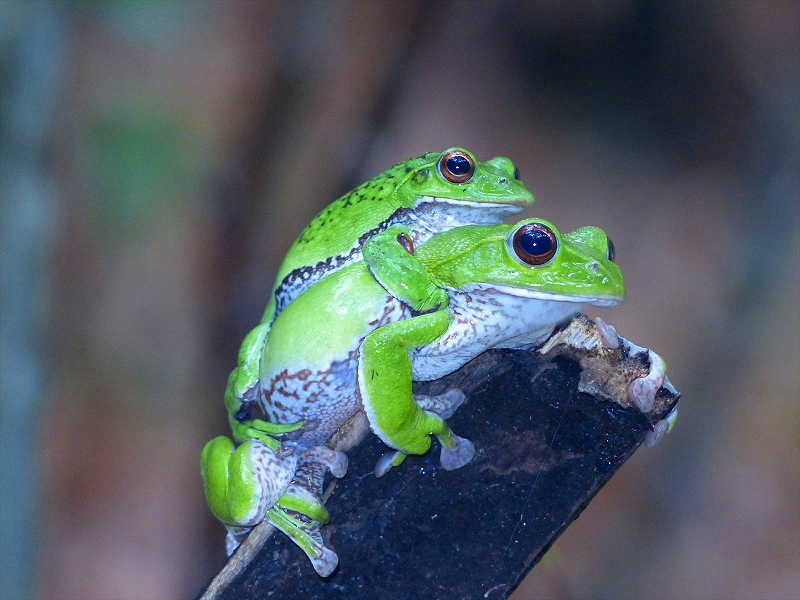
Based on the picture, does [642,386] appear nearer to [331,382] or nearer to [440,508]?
[440,508]

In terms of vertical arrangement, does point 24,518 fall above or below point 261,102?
below

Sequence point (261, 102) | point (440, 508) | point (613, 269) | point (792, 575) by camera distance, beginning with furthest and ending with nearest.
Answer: point (261, 102) < point (792, 575) < point (440, 508) < point (613, 269)

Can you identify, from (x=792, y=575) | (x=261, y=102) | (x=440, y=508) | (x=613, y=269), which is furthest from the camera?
(x=261, y=102)

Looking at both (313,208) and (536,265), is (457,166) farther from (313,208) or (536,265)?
(313,208)

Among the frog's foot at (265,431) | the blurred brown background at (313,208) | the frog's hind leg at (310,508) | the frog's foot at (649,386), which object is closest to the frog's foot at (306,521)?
the frog's hind leg at (310,508)

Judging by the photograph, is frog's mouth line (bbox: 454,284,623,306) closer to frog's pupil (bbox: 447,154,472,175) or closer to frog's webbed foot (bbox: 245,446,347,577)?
frog's pupil (bbox: 447,154,472,175)

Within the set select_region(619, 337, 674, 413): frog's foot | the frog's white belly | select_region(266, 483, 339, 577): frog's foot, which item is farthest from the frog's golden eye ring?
select_region(266, 483, 339, 577): frog's foot

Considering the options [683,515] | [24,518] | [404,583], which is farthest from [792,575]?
[24,518]
